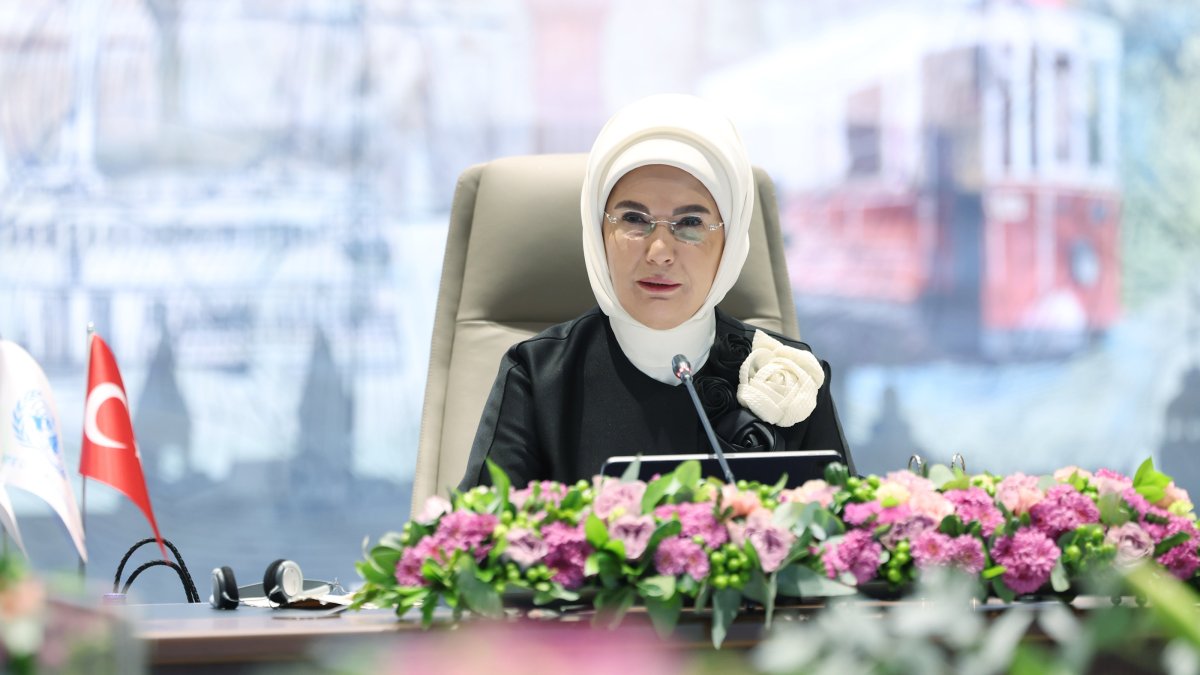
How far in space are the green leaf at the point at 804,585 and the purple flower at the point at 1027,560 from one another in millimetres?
127

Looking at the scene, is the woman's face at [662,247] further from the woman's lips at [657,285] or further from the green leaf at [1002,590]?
the green leaf at [1002,590]

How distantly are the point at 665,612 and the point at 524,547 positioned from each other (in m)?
0.11

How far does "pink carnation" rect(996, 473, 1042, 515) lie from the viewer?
3.14ft

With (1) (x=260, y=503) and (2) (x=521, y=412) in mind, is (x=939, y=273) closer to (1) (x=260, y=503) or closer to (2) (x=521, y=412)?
(1) (x=260, y=503)

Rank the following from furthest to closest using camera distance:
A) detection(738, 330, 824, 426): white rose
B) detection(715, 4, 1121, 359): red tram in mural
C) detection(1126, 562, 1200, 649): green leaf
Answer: detection(715, 4, 1121, 359): red tram in mural, detection(738, 330, 824, 426): white rose, detection(1126, 562, 1200, 649): green leaf

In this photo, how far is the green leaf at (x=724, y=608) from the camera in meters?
0.83

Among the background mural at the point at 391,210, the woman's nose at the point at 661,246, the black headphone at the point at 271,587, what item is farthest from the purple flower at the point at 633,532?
the background mural at the point at 391,210

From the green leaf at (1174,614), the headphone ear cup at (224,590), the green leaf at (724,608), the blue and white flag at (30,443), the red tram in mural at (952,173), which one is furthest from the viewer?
the red tram in mural at (952,173)

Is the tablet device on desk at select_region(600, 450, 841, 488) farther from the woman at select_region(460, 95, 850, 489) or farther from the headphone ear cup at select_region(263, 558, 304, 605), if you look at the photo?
the woman at select_region(460, 95, 850, 489)

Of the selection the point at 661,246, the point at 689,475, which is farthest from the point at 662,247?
the point at 689,475

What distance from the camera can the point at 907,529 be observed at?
92 centimetres

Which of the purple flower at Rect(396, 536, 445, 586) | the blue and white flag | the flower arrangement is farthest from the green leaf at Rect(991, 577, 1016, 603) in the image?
the blue and white flag

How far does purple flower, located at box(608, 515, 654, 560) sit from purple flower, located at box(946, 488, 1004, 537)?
245mm

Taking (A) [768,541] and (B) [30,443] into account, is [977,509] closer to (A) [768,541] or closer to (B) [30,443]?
(A) [768,541]
